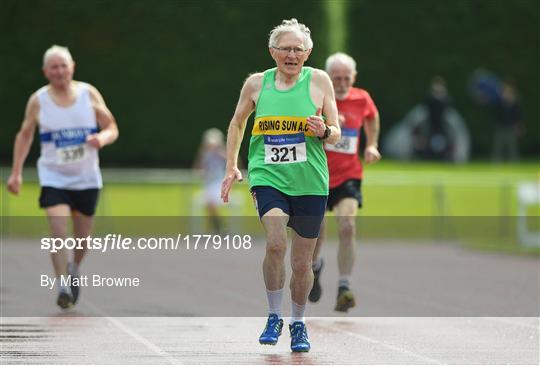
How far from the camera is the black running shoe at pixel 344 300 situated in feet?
44.2

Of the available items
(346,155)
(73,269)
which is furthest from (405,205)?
(73,269)

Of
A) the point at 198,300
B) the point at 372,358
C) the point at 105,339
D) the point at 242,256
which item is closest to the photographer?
the point at 372,358

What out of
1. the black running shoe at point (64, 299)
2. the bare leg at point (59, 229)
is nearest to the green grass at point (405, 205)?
the bare leg at point (59, 229)

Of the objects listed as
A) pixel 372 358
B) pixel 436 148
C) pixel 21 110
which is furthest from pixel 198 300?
pixel 436 148

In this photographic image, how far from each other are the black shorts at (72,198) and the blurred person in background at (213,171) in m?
10.7

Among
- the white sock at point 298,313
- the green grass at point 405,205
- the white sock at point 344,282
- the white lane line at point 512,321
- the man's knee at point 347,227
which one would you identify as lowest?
the green grass at point 405,205

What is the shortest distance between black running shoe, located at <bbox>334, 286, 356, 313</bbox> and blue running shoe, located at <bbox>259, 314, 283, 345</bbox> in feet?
7.91

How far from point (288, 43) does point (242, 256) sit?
37.1 feet

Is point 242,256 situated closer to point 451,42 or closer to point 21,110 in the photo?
point 21,110

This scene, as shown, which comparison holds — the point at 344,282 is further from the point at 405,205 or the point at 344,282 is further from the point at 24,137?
the point at 405,205

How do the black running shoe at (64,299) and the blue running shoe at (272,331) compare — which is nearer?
the blue running shoe at (272,331)

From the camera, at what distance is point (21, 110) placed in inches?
1137

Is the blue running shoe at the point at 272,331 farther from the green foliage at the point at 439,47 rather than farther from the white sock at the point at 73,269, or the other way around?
the green foliage at the point at 439,47

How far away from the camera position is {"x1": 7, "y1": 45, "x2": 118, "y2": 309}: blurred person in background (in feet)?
46.2
